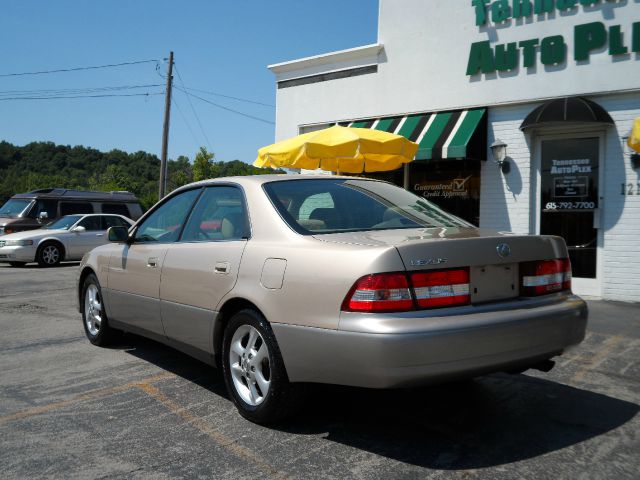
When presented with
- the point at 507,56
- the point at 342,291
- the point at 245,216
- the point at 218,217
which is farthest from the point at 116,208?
Result: the point at 342,291

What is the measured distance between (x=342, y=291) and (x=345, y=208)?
99 centimetres

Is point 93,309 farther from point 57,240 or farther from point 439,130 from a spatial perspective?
point 57,240

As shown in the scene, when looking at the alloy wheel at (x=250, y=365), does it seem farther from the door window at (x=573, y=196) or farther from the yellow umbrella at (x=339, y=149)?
the door window at (x=573, y=196)

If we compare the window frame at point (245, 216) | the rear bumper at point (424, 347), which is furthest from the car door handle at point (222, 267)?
the rear bumper at point (424, 347)

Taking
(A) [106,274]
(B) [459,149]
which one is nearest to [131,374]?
(A) [106,274]

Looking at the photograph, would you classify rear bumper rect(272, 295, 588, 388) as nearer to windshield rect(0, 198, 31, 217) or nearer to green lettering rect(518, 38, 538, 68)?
green lettering rect(518, 38, 538, 68)

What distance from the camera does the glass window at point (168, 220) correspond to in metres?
4.48

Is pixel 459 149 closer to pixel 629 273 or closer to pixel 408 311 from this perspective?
pixel 629 273

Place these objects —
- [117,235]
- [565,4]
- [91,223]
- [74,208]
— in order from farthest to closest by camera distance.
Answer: [74,208]
[91,223]
[565,4]
[117,235]

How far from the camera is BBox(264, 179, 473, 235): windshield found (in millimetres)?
3609

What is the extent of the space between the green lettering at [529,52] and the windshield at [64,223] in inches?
468

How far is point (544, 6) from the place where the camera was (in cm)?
955

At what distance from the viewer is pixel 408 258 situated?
2906mm

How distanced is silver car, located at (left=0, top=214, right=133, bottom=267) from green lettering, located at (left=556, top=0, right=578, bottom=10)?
10.4 meters
